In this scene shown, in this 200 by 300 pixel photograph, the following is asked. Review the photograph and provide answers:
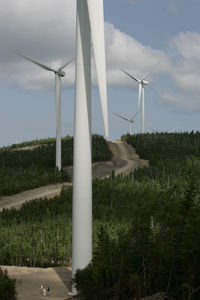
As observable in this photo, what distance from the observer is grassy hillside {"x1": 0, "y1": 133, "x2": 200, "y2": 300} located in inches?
558

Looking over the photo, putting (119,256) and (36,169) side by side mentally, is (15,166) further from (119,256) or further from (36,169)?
(119,256)

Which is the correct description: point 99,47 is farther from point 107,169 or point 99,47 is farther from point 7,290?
point 107,169

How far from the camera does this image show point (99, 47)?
16.3 metres

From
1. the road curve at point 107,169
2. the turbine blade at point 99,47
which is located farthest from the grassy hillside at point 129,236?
the road curve at point 107,169

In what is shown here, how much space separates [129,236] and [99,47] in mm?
6460

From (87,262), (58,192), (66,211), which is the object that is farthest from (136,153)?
(87,262)

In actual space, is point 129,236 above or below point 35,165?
below

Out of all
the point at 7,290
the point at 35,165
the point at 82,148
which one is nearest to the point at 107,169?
the point at 35,165

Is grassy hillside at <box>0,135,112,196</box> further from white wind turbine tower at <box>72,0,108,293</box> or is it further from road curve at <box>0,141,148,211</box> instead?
white wind turbine tower at <box>72,0,108,293</box>

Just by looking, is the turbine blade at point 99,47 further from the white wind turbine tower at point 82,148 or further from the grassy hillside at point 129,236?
the grassy hillside at point 129,236

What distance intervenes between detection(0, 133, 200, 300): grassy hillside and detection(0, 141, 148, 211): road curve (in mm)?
4035

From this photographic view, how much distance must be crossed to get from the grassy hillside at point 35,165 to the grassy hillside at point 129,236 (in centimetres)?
649

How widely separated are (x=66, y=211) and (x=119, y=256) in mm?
23037

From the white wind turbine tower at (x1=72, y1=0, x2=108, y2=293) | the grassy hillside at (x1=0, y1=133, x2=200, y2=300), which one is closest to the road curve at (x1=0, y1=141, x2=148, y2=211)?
the grassy hillside at (x1=0, y1=133, x2=200, y2=300)
